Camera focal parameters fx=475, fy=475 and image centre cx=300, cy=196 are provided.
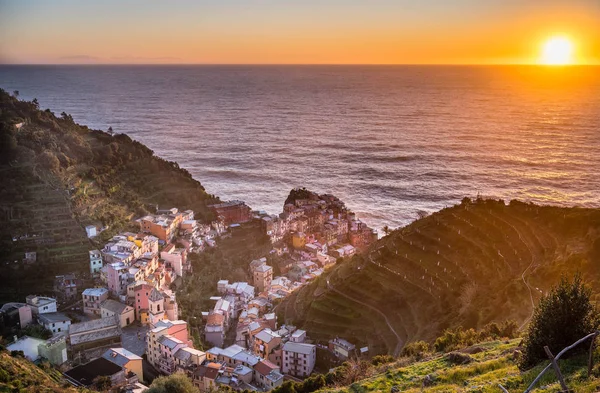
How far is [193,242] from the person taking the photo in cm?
3881

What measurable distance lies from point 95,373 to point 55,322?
570 cm

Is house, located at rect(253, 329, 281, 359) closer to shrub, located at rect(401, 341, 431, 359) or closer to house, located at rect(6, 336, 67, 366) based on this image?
shrub, located at rect(401, 341, 431, 359)

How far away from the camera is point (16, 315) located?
26219mm

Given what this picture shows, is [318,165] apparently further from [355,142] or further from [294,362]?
[294,362]

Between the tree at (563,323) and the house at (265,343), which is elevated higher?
the tree at (563,323)

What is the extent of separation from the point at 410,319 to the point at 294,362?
721 centimetres

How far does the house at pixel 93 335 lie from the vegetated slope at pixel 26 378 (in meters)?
3.69

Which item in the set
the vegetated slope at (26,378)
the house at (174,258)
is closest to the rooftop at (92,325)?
the vegetated slope at (26,378)

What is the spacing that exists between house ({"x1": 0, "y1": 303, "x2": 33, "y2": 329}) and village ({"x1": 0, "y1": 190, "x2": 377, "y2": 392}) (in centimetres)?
5

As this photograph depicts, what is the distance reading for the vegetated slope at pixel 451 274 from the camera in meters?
26.1

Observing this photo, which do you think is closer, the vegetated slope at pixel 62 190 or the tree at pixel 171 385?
the tree at pixel 171 385

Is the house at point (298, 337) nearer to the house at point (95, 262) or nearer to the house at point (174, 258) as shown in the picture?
the house at point (174, 258)

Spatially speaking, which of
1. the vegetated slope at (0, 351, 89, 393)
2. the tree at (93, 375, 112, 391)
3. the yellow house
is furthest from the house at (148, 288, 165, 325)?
the yellow house

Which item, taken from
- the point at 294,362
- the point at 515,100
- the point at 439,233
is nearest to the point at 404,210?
the point at 439,233
